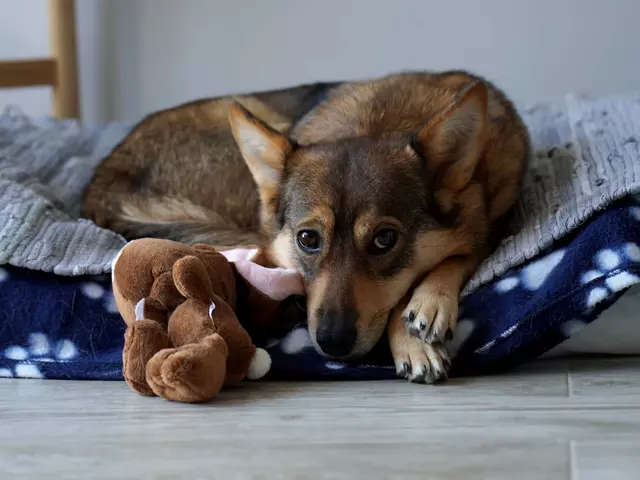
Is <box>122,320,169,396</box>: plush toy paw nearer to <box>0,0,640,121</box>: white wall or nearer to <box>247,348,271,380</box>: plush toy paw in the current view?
<box>247,348,271,380</box>: plush toy paw

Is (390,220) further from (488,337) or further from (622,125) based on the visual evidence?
(622,125)

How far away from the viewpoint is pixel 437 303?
1.94 meters

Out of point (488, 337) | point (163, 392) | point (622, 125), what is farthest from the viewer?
point (622, 125)

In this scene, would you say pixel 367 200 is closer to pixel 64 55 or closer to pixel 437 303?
pixel 437 303

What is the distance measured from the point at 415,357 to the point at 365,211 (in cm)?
33

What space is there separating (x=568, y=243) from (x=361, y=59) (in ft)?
7.42

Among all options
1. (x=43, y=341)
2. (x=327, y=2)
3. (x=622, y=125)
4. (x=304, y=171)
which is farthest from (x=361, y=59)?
(x=43, y=341)

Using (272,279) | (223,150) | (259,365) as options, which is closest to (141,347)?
(259,365)

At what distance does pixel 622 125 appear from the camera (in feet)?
8.52

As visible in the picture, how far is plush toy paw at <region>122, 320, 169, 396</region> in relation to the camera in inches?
69.9

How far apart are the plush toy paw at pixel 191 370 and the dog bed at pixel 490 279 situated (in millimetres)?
248

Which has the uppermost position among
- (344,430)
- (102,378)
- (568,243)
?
(568,243)

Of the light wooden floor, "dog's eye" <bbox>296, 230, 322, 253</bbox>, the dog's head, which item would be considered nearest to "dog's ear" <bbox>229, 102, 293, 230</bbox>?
the dog's head

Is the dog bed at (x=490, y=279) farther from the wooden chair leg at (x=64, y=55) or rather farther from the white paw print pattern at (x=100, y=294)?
the wooden chair leg at (x=64, y=55)
